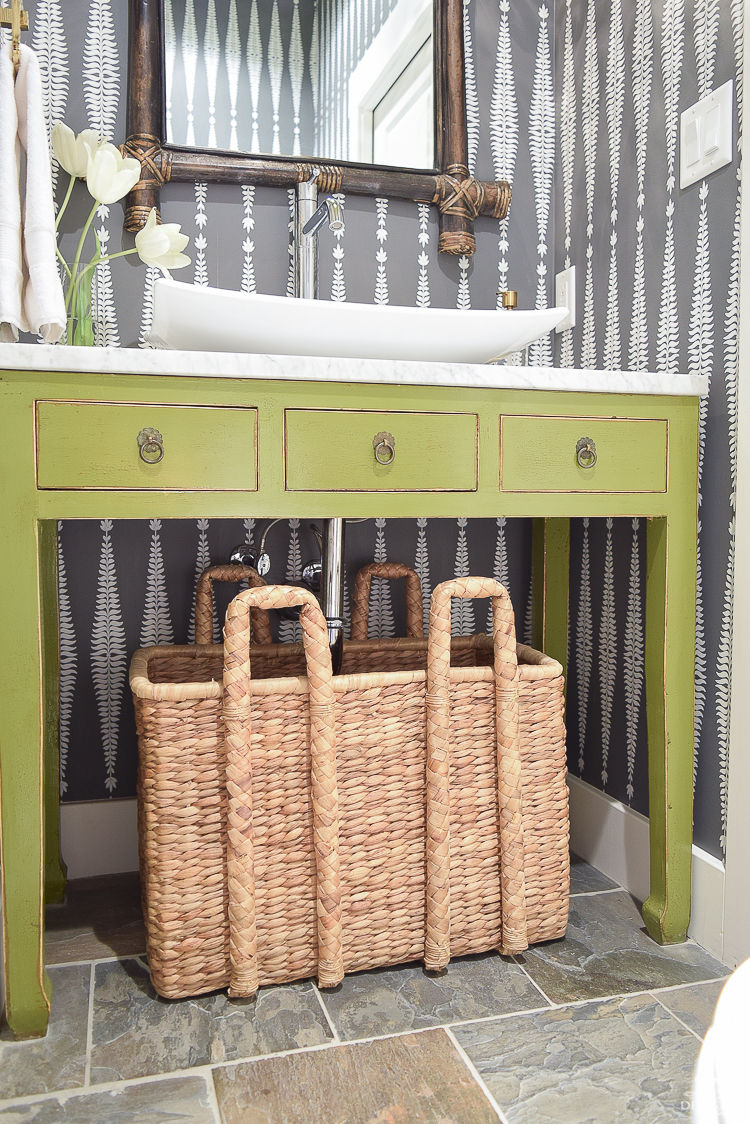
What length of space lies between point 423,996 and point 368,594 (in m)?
0.74

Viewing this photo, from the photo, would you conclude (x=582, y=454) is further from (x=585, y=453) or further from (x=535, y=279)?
(x=535, y=279)

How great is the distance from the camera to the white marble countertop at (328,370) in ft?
3.26

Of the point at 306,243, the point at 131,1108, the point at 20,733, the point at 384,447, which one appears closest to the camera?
the point at 131,1108

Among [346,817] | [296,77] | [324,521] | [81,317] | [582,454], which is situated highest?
[296,77]

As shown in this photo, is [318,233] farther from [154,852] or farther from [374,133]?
[154,852]

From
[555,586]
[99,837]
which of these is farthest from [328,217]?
[99,837]

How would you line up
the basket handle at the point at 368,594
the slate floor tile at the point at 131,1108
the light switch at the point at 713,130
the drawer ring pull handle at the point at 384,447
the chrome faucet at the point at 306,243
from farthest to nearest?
the basket handle at the point at 368,594 → the chrome faucet at the point at 306,243 → the light switch at the point at 713,130 → the drawer ring pull handle at the point at 384,447 → the slate floor tile at the point at 131,1108

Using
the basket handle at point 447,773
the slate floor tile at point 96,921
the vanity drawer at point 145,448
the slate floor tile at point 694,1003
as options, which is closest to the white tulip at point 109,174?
the vanity drawer at point 145,448

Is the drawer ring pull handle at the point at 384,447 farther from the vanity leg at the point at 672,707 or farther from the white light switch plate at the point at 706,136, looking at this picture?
the white light switch plate at the point at 706,136

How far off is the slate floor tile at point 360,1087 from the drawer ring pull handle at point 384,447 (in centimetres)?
76

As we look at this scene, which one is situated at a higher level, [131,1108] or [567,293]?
[567,293]

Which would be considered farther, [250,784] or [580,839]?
[580,839]

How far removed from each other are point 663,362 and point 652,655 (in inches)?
19.9

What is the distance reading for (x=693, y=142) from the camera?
1.28 meters
